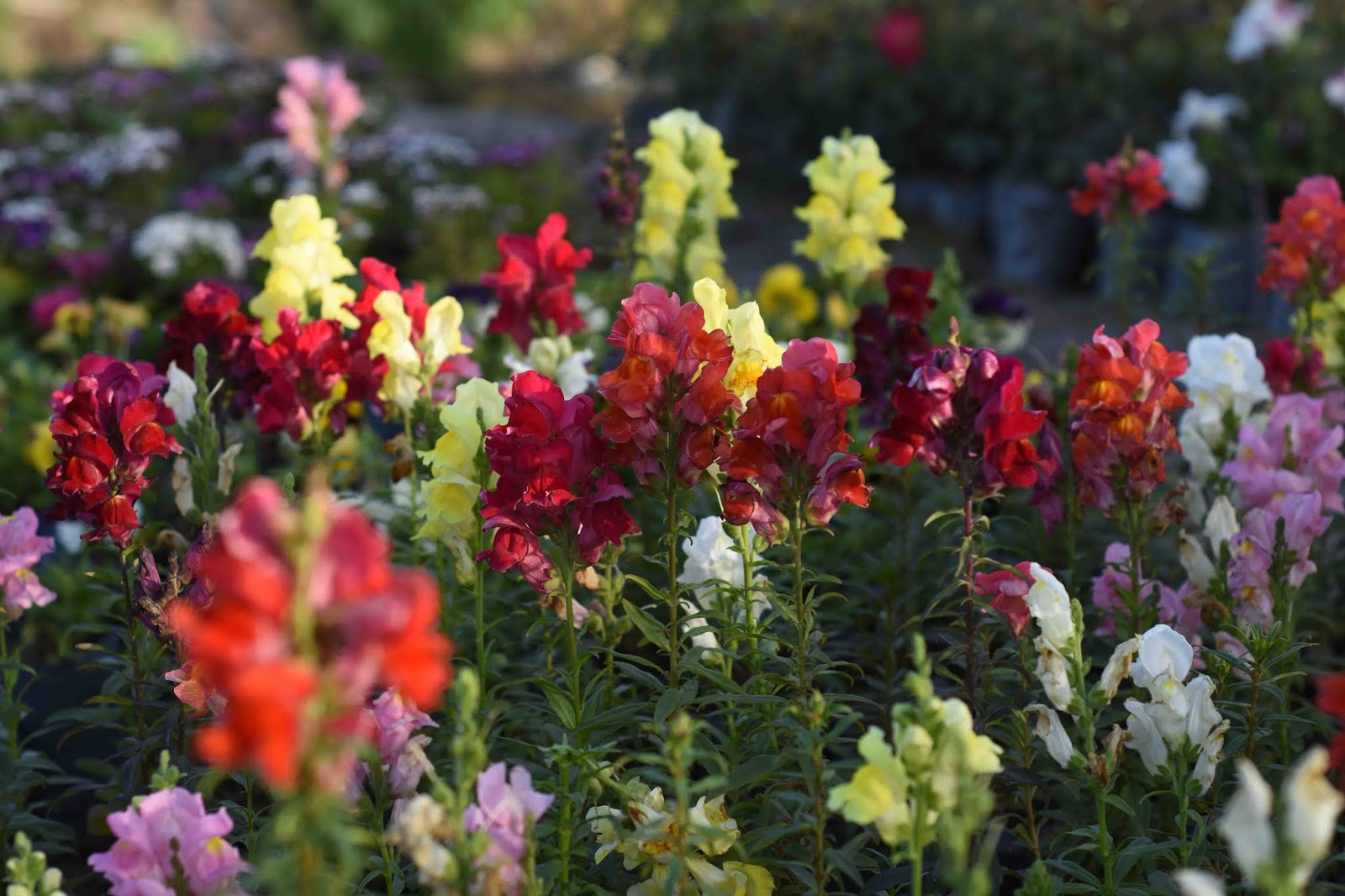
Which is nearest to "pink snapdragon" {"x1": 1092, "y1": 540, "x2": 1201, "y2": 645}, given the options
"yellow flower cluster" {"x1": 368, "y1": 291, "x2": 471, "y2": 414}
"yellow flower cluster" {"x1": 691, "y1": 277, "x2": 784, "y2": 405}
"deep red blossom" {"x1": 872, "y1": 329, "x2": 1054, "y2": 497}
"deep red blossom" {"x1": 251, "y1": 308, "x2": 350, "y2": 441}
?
"deep red blossom" {"x1": 872, "y1": 329, "x2": 1054, "y2": 497}

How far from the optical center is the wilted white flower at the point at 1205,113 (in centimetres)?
775

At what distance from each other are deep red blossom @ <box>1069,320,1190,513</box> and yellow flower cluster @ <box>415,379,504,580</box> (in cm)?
111

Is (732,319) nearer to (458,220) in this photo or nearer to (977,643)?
(977,643)

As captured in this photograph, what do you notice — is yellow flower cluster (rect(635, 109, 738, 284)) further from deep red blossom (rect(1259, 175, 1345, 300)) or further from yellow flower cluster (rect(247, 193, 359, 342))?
deep red blossom (rect(1259, 175, 1345, 300))

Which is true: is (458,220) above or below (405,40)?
below

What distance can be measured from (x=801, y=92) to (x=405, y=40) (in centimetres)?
1023

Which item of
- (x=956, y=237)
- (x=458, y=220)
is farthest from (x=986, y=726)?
(x=956, y=237)

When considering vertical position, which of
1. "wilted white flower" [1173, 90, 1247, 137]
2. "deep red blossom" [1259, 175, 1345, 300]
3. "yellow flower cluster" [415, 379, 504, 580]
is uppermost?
"wilted white flower" [1173, 90, 1247, 137]

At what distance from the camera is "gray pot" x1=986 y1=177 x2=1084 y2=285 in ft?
29.3

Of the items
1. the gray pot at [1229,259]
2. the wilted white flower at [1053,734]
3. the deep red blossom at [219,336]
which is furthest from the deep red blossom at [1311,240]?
the gray pot at [1229,259]

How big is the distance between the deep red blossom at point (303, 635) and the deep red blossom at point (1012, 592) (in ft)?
4.58

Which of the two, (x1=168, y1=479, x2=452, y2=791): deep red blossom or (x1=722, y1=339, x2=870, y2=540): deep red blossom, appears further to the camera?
(x1=722, y1=339, x2=870, y2=540): deep red blossom

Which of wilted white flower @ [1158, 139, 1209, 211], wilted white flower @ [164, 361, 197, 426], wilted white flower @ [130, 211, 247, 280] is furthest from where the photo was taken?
wilted white flower @ [1158, 139, 1209, 211]

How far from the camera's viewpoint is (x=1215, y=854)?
2.77 metres
